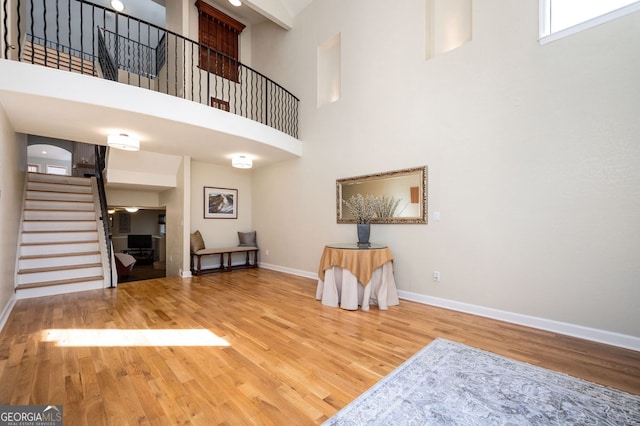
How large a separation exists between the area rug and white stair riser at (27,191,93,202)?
22.4ft

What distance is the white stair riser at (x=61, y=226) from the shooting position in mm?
4691

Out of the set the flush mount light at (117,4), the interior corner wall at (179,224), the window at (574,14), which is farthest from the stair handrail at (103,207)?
the window at (574,14)

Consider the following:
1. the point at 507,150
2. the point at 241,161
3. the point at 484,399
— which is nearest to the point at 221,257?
the point at 241,161

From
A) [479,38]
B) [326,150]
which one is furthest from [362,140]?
[479,38]

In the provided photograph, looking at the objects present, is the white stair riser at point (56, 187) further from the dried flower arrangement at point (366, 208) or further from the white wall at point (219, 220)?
the dried flower arrangement at point (366, 208)

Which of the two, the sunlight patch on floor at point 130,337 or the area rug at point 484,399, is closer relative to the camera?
the area rug at point 484,399

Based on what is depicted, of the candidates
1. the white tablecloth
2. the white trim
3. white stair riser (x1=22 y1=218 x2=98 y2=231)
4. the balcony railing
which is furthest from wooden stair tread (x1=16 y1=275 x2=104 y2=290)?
the white trim

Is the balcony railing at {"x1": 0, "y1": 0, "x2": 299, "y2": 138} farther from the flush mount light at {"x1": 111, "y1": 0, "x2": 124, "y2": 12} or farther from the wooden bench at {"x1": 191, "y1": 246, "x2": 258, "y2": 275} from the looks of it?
the wooden bench at {"x1": 191, "y1": 246, "x2": 258, "y2": 275}

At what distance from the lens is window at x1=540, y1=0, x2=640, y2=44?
2466 millimetres

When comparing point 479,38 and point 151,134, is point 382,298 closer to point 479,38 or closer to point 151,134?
point 479,38

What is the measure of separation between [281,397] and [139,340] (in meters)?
1.76

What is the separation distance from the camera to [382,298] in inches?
140

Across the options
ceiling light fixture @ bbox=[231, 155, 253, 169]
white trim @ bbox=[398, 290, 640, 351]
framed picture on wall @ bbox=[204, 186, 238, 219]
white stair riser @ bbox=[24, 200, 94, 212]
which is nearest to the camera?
white trim @ bbox=[398, 290, 640, 351]

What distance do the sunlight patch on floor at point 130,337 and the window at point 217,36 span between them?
5.49 meters
